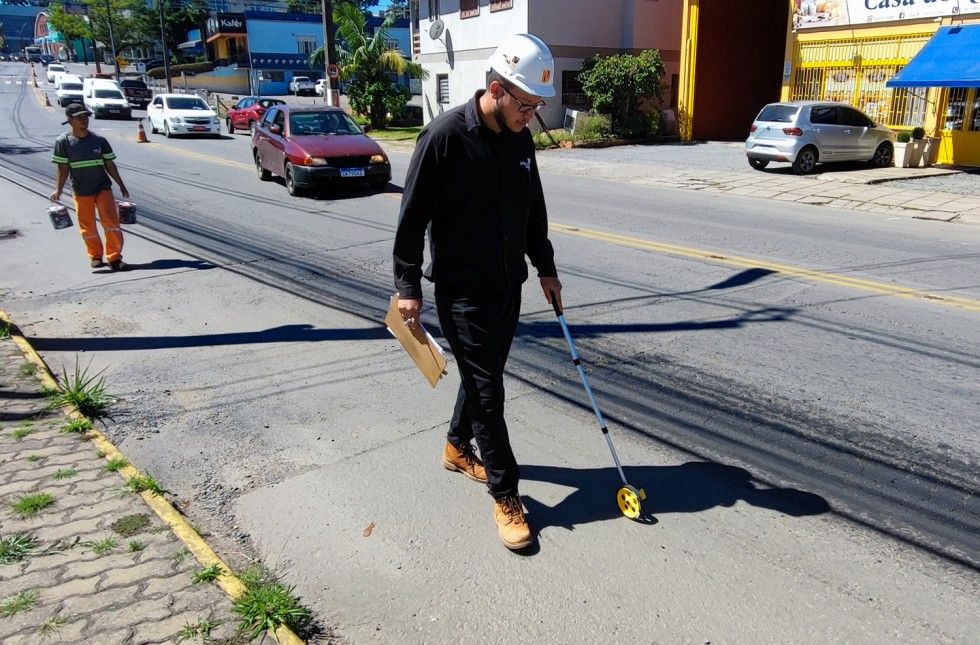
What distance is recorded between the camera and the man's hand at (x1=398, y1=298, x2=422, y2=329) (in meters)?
Answer: 3.54

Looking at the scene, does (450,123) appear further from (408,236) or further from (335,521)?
(335,521)

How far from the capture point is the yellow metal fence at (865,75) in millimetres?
20344

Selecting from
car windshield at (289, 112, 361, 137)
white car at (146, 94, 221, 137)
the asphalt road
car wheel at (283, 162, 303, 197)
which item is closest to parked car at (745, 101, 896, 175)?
the asphalt road

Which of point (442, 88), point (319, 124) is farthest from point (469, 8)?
point (319, 124)

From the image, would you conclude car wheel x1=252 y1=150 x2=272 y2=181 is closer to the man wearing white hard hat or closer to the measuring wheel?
the man wearing white hard hat

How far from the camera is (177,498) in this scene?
3975mm

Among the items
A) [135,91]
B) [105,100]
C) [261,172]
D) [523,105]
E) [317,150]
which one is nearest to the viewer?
[523,105]

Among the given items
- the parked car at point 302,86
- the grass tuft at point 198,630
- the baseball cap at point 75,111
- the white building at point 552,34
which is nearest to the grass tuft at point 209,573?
the grass tuft at point 198,630

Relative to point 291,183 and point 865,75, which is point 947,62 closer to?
point 865,75

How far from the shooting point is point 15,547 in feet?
11.0

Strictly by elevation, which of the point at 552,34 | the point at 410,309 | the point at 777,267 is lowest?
the point at 777,267

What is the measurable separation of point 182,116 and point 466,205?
28.5 metres

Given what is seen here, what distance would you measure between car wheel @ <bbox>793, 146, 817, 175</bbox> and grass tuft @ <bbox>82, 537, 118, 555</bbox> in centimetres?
1770

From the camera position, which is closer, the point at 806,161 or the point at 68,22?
the point at 806,161
